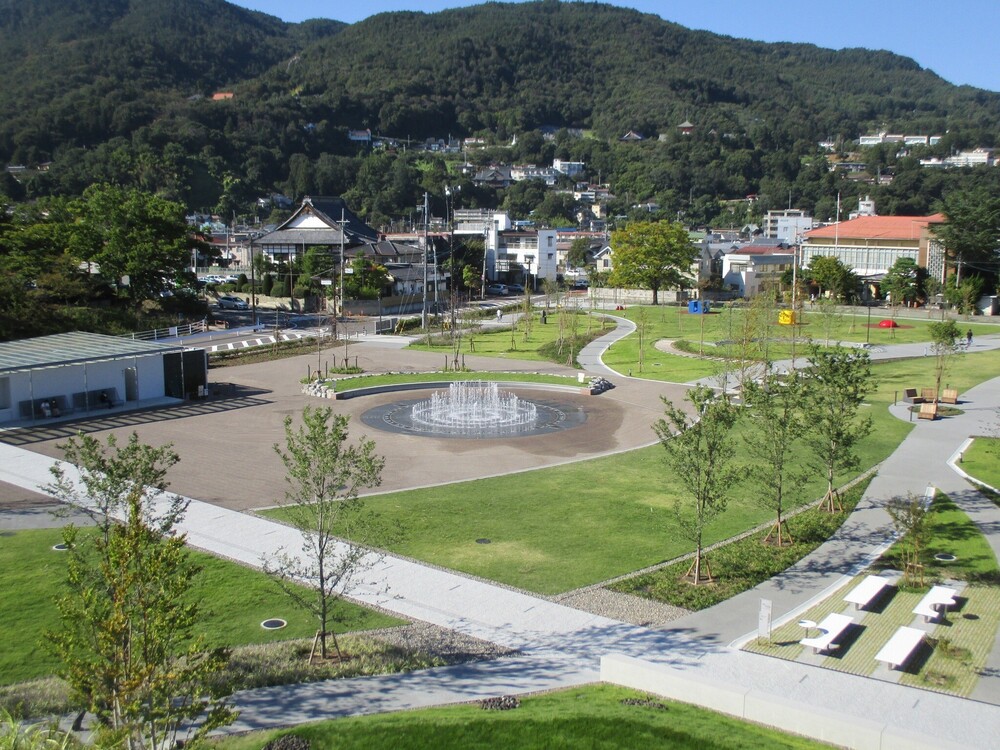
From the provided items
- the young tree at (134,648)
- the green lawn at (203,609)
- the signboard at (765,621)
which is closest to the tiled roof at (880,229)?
the signboard at (765,621)

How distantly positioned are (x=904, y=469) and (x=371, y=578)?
14.4m

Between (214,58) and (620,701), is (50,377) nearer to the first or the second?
(620,701)

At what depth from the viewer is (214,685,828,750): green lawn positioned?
9.96m

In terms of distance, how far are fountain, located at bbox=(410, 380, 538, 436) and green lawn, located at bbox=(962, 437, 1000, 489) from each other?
39.5ft

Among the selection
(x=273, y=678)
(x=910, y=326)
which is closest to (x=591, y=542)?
(x=273, y=678)

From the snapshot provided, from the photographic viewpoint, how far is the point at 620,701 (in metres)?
11.1

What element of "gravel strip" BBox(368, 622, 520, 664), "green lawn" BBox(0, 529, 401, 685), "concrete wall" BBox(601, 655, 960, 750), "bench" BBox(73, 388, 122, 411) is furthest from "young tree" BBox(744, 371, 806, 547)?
"bench" BBox(73, 388, 122, 411)

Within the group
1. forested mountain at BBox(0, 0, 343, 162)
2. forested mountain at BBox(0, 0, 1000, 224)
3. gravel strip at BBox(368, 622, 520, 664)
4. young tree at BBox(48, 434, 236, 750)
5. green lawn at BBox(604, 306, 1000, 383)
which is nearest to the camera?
young tree at BBox(48, 434, 236, 750)

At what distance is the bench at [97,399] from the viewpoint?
28.2 m

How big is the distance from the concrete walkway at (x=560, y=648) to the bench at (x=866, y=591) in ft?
2.37

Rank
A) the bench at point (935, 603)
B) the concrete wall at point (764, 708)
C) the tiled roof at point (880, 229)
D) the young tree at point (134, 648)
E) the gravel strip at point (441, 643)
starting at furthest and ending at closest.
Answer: the tiled roof at point (880, 229) → the bench at point (935, 603) → the gravel strip at point (441, 643) → the concrete wall at point (764, 708) → the young tree at point (134, 648)

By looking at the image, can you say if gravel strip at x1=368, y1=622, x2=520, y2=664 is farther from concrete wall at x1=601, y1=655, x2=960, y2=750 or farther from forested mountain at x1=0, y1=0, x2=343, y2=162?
forested mountain at x1=0, y1=0, x2=343, y2=162

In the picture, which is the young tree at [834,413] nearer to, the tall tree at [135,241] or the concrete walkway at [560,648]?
the concrete walkway at [560,648]

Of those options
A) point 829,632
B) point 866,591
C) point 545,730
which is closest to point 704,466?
point 866,591
